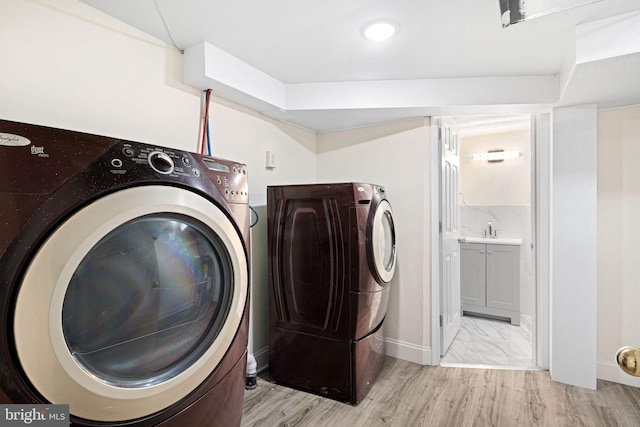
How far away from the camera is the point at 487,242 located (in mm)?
3750

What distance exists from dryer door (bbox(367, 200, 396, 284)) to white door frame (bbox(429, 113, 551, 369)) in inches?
14.8

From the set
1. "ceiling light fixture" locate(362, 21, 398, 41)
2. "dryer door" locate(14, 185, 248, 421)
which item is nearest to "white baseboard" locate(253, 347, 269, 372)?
"dryer door" locate(14, 185, 248, 421)

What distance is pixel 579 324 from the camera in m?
2.25

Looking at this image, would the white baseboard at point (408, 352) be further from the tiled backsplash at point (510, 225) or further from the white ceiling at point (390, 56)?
the tiled backsplash at point (510, 225)

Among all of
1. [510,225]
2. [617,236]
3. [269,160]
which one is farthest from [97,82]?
[510,225]

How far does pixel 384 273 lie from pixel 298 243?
0.62m

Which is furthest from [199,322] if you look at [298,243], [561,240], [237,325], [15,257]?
[561,240]

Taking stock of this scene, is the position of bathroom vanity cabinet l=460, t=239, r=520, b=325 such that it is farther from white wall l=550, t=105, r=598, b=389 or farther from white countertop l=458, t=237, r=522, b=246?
white wall l=550, t=105, r=598, b=389

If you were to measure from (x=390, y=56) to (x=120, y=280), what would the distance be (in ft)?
6.01

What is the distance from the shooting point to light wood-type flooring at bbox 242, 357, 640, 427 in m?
1.88

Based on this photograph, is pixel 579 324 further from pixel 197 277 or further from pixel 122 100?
pixel 122 100

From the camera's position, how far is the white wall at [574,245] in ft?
7.27

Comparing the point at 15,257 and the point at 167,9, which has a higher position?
the point at 167,9

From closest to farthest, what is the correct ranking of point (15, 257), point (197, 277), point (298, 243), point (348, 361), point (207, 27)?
point (15, 257), point (197, 277), point (207, 27), point (348, 361), point (298, 243)
